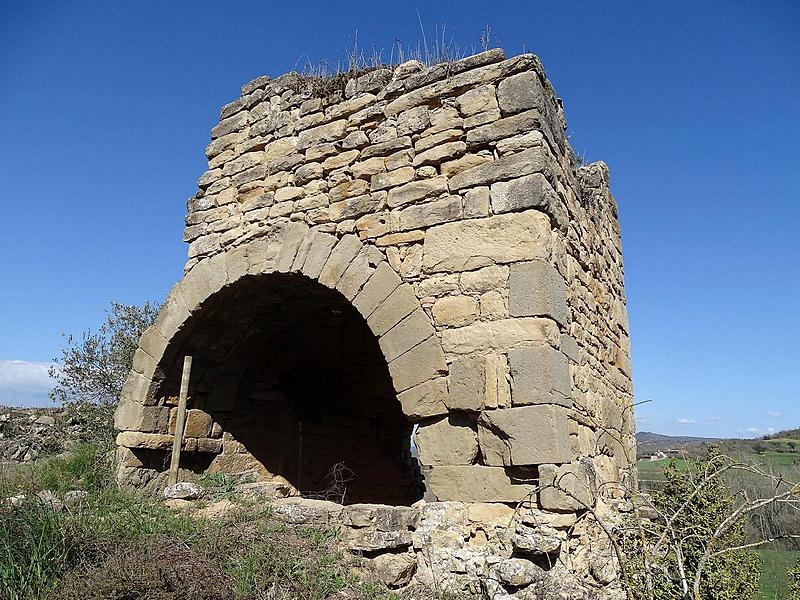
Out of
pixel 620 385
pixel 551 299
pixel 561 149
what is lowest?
pixel 620 385

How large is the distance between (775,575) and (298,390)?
581 centimetres

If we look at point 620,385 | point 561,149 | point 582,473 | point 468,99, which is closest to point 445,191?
point 468,99

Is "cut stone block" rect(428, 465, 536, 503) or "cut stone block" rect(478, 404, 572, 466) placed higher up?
"cut stone block" rect(478, 404, 572, 466)

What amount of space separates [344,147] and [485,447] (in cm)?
287

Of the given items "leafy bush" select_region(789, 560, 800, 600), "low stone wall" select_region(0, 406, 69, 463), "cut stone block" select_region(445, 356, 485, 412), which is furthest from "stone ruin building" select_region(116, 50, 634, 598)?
"low stone wall" select_region(0, 406, 69, 463)

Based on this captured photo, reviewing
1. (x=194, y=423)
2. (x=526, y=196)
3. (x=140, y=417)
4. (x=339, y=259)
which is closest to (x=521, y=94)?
(x=526, y=196)

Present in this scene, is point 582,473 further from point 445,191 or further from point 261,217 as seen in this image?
point 261,217

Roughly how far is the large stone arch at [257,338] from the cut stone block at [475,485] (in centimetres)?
41

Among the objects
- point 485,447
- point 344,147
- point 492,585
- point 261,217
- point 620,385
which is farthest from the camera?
point 620,385

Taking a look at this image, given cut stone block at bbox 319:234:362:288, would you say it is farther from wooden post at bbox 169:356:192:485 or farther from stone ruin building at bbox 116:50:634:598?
wooden post at bbox 169:356:192:485

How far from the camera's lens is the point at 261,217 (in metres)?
5.83

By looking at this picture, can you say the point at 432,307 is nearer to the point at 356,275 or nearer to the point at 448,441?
the point at 356,275

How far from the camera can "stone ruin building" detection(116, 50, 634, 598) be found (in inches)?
157

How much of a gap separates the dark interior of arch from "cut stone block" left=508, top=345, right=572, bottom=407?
2236 mm
